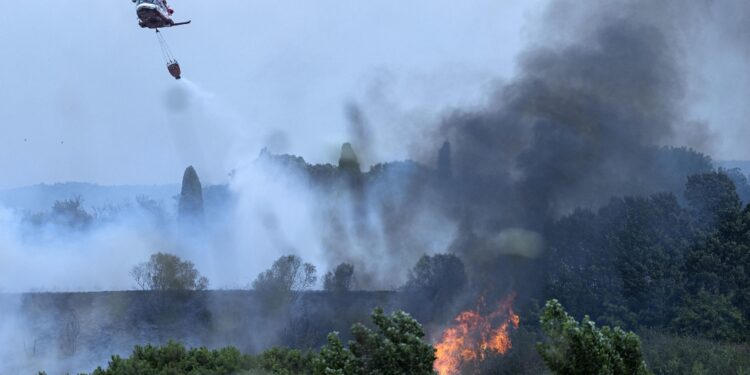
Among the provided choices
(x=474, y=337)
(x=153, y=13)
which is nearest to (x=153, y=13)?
(x=153, y=13)

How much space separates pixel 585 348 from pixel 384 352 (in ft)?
24.0

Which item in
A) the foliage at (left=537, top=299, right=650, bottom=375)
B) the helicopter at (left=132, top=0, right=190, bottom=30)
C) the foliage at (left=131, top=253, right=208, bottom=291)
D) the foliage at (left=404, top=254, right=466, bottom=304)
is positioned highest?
the helicopter at (left=132, top=0, right=190, bottom=30)

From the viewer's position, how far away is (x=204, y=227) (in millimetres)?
98562

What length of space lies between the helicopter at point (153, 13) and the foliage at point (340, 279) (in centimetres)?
2898

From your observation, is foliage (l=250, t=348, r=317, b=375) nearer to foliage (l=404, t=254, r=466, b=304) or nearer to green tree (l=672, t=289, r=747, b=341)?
foliage (l=404, t=254, r=466, b=304)

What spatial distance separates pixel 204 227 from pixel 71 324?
32610mm

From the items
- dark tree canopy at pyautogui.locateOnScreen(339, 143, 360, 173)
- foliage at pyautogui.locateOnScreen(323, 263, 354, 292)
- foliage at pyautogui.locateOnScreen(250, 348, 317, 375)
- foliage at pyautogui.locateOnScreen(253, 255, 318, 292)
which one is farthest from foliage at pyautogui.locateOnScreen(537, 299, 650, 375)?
dark tree canopy at pyautogui.locateOnScreen(339, 143, 360, 173)

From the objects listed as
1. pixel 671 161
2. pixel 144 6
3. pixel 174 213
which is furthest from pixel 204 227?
pixel 671 161

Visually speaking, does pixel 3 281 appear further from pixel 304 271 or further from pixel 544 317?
pixel 544 317

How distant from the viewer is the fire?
56.1m

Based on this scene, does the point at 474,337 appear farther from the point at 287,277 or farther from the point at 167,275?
the point at 167,275

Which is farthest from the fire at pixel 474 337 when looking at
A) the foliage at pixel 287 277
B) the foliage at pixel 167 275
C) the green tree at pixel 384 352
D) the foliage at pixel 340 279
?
the foliage at pixel 167 275

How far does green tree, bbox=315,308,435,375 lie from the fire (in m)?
26.9

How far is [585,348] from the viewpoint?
80.2 ft
